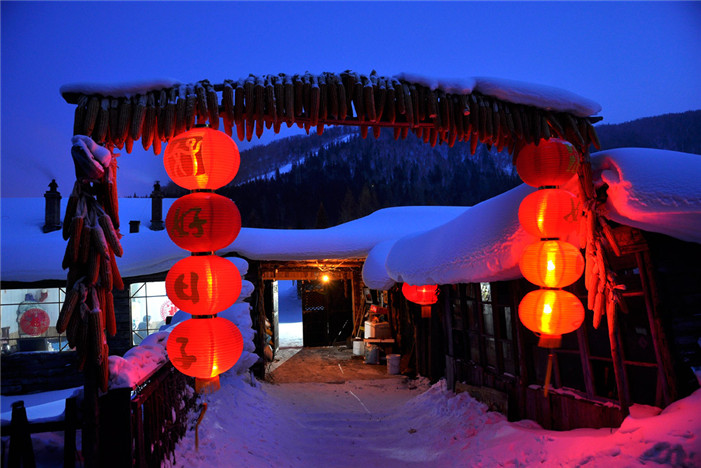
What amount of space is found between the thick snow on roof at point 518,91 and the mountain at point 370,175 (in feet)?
116

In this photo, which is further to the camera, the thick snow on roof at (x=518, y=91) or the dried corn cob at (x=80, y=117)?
the thick snow on roof at (x=518, y=91)

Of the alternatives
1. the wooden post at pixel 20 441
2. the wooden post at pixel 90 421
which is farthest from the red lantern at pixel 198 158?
the wooden post at pixel 20 441

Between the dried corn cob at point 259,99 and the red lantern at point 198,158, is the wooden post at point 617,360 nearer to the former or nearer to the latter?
the dried corn cob at point 259,99

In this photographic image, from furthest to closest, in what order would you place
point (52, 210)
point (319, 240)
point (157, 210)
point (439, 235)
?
point (157, 210) < point (52, 210) < point (319, 240) < point (439, 235)

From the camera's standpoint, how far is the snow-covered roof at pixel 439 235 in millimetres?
3598

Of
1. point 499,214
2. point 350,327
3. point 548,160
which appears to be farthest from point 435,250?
point 350,327

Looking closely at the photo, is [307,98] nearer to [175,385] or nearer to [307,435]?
[175,385]

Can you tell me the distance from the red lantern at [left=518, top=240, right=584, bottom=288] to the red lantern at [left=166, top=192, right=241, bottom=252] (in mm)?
3237

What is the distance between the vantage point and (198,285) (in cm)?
386

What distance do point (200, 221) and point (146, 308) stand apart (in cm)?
1217

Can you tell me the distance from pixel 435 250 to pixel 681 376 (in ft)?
14.1

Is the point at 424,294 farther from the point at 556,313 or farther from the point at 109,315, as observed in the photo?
the point at 109,315

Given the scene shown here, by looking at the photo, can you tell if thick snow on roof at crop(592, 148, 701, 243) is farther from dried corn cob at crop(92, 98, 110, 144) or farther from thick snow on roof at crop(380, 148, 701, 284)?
dried corn cob at crop(92, 98, 110, 144)

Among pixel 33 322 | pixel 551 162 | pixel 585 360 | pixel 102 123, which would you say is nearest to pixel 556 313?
pixel 585 360
